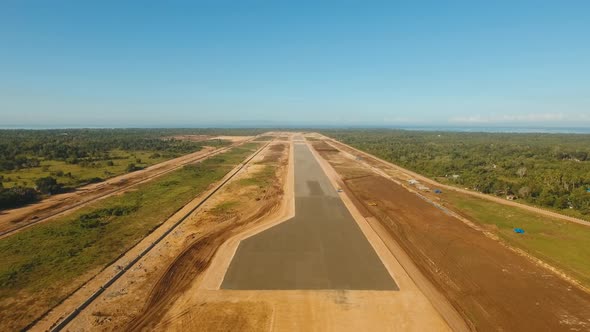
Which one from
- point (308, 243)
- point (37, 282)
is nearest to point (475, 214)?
point (308, 243)

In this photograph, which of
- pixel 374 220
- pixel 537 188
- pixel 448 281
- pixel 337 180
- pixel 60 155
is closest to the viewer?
pixel 448 281

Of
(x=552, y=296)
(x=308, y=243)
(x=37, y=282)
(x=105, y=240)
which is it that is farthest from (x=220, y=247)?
(x=552, y=296)

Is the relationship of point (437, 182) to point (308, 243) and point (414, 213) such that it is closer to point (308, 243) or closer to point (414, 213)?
point (414, 213)

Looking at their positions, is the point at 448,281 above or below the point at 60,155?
below

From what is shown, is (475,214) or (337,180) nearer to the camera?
(475,214)

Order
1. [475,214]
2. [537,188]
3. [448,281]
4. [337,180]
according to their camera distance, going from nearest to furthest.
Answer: [448,281]
[475,214]
[537,188]
[337,180]

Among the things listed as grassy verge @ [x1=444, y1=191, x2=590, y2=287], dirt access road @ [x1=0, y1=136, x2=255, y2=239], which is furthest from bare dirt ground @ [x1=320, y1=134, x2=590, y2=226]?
dirt access road @ [x1=0, y1=136, x2=255, y2=239]

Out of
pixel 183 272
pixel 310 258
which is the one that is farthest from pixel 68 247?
pixel 310 258

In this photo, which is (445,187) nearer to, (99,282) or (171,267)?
(171,267)
